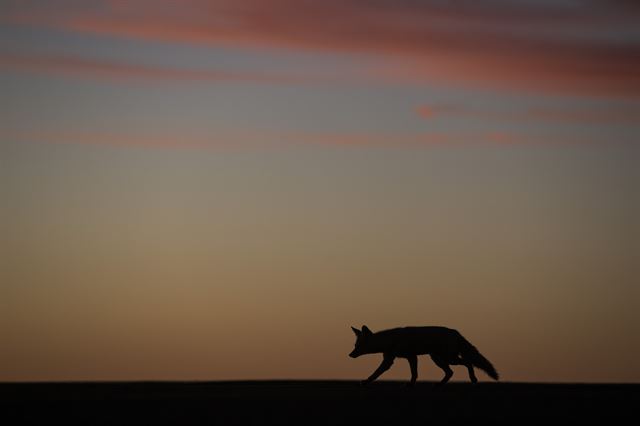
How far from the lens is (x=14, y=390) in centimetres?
3219

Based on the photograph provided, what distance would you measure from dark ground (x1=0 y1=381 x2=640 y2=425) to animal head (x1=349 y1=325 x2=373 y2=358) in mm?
1145

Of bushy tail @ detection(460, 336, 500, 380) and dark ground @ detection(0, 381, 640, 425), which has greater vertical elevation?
bushy tail @ detection(460, 336, 500, 380)

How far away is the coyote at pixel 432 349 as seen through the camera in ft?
107

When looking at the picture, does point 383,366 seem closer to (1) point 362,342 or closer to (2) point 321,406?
(1) point 362,342

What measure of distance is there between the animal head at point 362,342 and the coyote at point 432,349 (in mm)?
603

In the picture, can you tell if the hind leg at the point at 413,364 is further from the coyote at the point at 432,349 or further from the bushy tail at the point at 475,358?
the bushy tail at the point at 475,358

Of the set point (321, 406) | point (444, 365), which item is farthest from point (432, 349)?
A: point (321, 406)

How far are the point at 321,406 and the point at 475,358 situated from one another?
8953mm

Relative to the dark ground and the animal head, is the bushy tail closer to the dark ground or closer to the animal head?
the dark ground

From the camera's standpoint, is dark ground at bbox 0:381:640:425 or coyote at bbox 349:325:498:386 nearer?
dark ground at bbox 0:381:640:425

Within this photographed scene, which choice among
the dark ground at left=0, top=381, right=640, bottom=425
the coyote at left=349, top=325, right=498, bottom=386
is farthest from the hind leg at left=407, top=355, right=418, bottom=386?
the dark ground at left=0, top=381, right=640, bottom=425

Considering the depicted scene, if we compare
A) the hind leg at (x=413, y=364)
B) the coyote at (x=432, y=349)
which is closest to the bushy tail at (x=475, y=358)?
the coyote at (x=432, y=349)

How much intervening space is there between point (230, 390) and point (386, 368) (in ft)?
13.9

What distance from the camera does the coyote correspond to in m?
32.5
